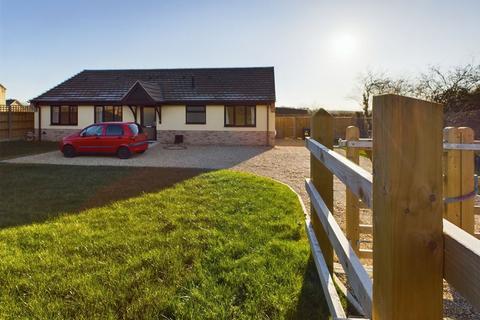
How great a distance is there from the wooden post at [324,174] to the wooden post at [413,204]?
2281 millimetres

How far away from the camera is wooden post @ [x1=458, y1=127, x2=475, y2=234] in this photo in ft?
14.2

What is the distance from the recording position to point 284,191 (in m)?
8.12

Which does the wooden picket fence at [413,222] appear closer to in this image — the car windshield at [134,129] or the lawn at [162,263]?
the lawn at [162,263]

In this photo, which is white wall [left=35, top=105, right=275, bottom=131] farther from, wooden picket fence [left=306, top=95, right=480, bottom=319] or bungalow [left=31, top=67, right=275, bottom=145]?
wooden picket fence [left=306, top=95, right=480, bottom=319]

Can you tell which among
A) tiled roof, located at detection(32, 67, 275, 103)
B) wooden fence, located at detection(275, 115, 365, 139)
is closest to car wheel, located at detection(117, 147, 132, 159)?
tiled roof, located at detection(32, 67, 275, 103)

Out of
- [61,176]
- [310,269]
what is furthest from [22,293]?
[61,176]

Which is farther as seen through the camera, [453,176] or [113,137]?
[113,137]

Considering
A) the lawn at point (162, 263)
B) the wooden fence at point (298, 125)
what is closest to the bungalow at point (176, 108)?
the wooden fence at point (298, 125)

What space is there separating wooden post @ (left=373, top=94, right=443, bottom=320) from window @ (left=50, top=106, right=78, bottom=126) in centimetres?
2500

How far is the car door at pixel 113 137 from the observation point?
51.3 ft

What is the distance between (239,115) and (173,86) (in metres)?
5.26

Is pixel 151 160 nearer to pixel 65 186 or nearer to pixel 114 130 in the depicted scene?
pixel 114 130

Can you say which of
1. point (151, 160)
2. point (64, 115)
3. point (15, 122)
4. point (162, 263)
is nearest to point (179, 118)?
point (64, 115)

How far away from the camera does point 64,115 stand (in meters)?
23.4
